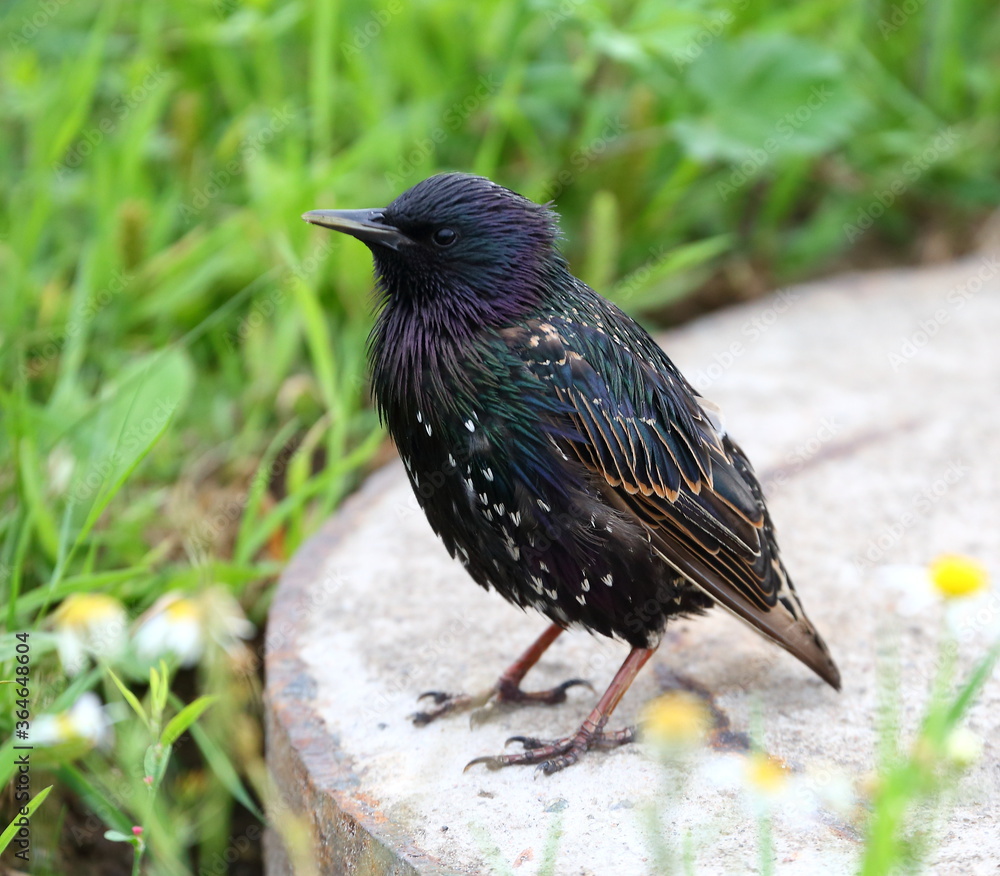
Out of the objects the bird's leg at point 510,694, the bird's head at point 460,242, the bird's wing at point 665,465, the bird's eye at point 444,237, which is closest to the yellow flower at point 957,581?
the bird's wing at point 665,465

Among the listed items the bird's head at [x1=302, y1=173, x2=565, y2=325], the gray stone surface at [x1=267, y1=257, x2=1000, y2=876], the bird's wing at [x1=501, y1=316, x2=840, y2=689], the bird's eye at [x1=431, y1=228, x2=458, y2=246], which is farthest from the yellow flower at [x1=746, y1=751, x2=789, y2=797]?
the bird's eye at [x1=431, y1=228, x2=458, y2=246]

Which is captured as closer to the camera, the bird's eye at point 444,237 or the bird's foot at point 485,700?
the bird's eye at point 444,237

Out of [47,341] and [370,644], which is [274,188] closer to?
[47,341]

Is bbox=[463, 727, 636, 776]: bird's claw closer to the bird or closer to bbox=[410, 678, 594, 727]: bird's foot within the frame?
the bird

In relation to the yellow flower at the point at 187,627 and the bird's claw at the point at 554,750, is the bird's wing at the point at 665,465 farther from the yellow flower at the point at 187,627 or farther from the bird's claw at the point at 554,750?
the yellow flower at the point at 187,627

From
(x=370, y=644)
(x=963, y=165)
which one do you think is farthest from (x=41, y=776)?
(x=963, y=165)

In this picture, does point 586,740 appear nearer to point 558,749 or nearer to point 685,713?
point 558,749
